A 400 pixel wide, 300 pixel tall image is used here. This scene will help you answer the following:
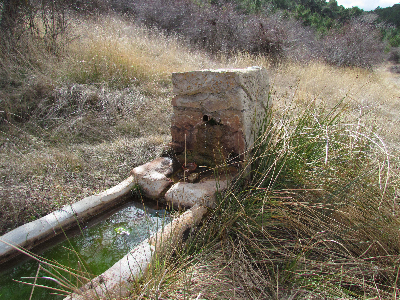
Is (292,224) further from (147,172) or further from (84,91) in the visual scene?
(84,91)

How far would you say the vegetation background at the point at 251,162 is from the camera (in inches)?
61.2

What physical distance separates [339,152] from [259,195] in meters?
0.81

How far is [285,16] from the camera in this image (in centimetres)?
1238

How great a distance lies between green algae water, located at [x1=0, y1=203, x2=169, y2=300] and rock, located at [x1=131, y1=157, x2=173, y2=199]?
0.16 meters

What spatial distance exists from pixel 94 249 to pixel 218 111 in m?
1.48

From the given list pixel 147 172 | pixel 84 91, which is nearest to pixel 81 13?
pixel 84 91

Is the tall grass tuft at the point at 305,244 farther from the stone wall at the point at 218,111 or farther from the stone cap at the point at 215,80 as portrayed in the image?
the stone cap at the point at 215,80

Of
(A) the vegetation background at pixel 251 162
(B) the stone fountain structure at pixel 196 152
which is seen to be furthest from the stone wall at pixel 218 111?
(A) the vegetation background at pixel 251 162

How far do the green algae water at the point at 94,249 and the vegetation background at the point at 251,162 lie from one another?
1.43 ft

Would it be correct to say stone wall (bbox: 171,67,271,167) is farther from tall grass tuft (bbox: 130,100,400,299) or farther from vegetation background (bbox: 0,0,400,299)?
tall grass tuft (bbox: 130,100,400,299)

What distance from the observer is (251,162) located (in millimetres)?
1910

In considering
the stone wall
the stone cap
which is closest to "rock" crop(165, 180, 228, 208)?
the stone wall

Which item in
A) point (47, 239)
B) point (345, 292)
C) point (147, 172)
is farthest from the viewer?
point (147, 172)

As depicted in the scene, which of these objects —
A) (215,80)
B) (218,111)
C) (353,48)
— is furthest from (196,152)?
(353,48)
